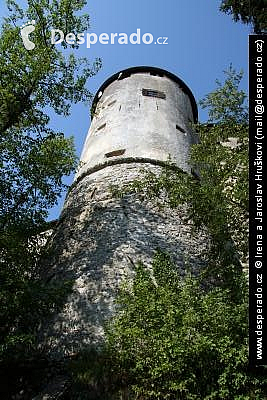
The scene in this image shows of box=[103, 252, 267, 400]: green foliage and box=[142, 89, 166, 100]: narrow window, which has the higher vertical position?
box=[142, 89, 166, 100]: narrow window

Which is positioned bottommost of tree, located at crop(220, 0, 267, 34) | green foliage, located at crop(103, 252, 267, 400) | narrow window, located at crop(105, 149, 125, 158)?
green foliage, located at crop(103, 252, 267, 400)

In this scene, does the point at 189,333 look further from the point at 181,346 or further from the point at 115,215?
the point at 115,215

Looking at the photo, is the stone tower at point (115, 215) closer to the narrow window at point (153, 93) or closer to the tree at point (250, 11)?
the narrow window at point (153, 93)

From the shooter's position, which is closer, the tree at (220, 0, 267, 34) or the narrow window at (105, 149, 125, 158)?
the tree at (220, 0, 267, 34)

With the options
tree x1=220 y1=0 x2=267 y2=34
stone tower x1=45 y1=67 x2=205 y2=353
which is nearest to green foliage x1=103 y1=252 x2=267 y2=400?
stone tower x1=45 y1=67 x2=205 y2=353

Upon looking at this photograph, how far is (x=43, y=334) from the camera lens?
7.62m

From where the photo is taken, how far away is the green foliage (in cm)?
563

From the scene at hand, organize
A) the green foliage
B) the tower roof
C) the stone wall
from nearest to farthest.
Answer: the green foliage, the stone wall, the tower roof

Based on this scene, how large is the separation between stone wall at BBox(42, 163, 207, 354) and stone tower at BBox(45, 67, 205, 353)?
0.02 metres

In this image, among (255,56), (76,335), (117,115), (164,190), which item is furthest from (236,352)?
(117,115)

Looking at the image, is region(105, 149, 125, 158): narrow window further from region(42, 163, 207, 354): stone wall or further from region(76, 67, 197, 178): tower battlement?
region(42, 163, 207, 354): stone wall

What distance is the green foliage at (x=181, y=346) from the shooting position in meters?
5.63

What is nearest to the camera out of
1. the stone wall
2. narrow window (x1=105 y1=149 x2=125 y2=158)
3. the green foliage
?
the green foliage

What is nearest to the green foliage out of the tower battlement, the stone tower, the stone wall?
the stone wall
